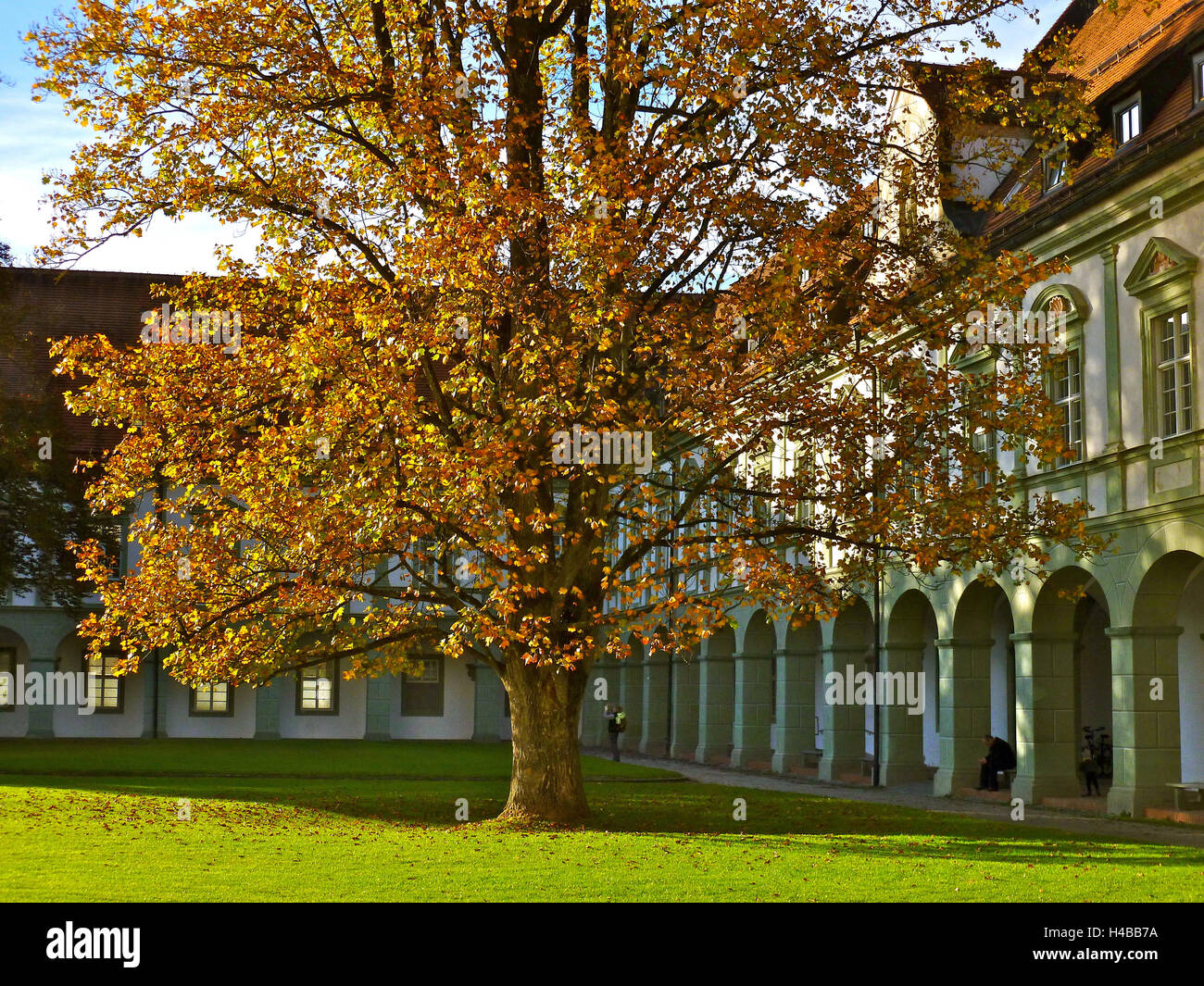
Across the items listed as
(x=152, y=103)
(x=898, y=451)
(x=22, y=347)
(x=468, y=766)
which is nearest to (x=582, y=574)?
(x=898, y=451)

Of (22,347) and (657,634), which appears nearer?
(657,634)

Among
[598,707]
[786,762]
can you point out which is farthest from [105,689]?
[786,762]

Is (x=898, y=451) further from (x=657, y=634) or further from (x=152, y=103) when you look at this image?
(x=152, y=103)

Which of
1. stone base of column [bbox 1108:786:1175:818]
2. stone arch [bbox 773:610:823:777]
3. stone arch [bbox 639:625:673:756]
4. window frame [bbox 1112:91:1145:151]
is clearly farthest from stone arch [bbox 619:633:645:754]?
window frame [bbox 1112:91:1145:151]

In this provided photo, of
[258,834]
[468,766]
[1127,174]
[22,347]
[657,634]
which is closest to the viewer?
[657,634]

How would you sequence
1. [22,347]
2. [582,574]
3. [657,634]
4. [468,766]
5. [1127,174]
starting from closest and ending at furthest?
[657,634] < [582,574] < [1127,174] < [468,766] < [22,347]

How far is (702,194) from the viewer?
53.9 ft

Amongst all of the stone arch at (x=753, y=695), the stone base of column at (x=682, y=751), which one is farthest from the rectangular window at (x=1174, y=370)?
the stone base of column at (x=682, y=751)

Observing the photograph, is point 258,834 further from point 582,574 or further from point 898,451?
point 898,451

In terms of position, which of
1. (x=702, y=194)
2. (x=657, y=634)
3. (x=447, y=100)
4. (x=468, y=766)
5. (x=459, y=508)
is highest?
(x=447, y=100)

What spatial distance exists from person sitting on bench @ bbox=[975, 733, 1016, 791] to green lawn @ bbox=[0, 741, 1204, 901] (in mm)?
3460

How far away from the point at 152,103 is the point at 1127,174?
13637mm

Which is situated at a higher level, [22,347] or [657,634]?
[22,347]

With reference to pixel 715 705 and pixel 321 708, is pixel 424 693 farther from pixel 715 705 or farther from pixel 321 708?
pixel 715 705
